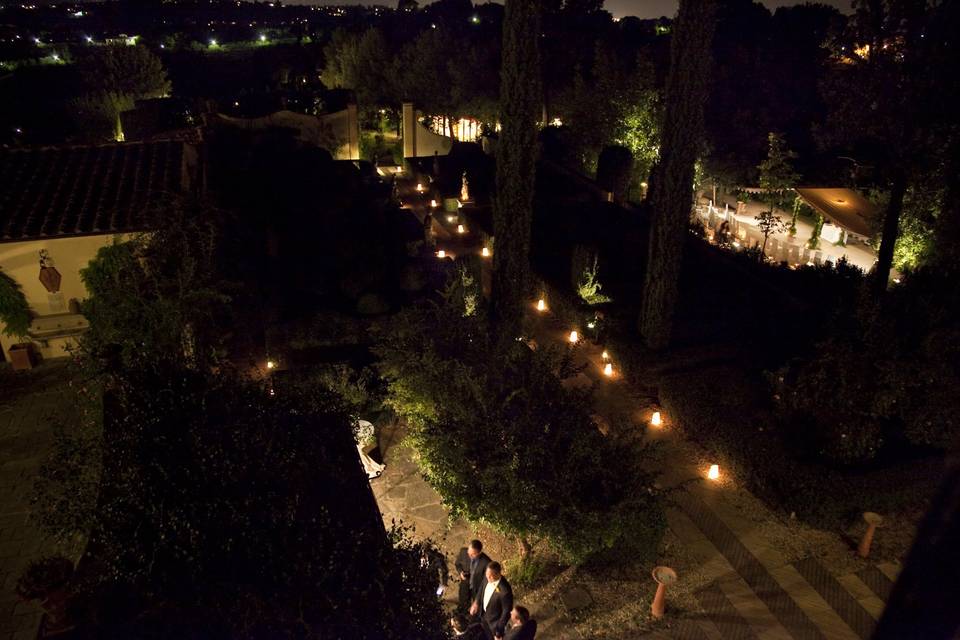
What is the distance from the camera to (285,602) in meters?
5.08

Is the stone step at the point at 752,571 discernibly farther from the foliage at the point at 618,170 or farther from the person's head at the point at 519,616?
the foliage at the point at 618,170

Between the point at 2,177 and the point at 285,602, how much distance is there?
43.5 ft

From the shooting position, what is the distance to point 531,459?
7641 millimetres

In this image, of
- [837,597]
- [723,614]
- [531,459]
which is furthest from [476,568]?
[837,597]

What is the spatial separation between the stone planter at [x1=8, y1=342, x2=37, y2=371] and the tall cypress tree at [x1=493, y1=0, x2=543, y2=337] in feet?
31.1

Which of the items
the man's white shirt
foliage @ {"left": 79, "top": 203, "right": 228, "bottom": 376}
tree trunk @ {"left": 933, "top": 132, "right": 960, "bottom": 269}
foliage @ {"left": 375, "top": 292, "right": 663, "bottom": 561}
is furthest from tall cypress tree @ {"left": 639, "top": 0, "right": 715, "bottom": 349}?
foliage @ {"left": 79, "top": 203, "right": 228, "bottom": 376}

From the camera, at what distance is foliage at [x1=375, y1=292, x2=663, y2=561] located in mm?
7441

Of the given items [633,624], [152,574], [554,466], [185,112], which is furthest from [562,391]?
[185,112]

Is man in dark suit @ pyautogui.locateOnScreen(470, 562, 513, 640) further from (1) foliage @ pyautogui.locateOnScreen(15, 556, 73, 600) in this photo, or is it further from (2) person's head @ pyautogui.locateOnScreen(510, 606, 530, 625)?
(1) foliage @ pyautogui.locateOnScreen(15, 556, 73, 600)

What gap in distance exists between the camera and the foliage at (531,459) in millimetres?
7441

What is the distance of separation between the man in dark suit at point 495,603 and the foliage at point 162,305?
4.34m

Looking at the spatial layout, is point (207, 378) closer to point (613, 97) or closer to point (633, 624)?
point (633, 624)

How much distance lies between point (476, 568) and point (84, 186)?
12078 mm

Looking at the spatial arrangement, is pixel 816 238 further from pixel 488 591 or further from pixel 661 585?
pixel 488 591
